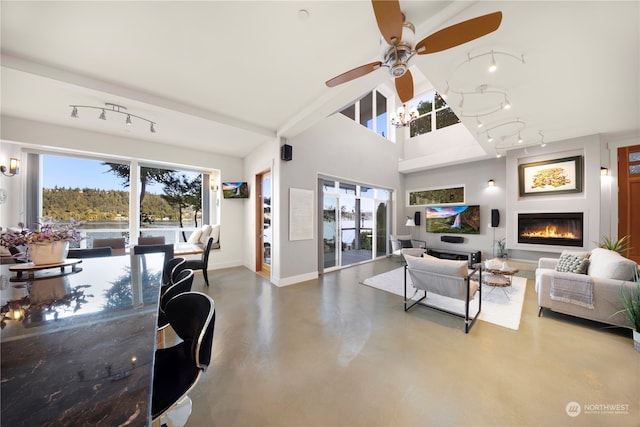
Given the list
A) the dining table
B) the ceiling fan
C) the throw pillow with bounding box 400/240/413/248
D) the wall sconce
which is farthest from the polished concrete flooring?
the wall sconce

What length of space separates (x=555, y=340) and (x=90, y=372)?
12.5 ft

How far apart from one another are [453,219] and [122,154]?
8.40 metres

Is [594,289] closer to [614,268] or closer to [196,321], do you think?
[614,268]

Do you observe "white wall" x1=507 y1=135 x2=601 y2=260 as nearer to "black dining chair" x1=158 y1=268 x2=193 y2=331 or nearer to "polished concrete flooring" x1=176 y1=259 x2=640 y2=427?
"polished concrete flooring" x1=176 y1=259 x2=640 y2=427

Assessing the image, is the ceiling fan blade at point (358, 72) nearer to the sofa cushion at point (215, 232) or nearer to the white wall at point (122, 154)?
the white wall at point (122, 154)

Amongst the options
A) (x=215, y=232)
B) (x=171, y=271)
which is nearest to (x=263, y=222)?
(x=215, y=232)

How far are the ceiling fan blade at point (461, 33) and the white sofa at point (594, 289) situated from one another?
9.96ft

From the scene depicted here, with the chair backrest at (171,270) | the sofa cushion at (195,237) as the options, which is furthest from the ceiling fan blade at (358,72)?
the sofa cushion at (195,237)

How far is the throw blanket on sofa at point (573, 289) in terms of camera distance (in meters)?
2.55

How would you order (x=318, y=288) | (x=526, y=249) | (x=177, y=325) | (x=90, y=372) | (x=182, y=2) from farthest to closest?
(x=526, y=249), (x=318, y=288), (x=182, y=2), (x=177, y=325), (x=90, y=372)

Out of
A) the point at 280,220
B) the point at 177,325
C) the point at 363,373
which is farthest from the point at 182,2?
the point at 363,373

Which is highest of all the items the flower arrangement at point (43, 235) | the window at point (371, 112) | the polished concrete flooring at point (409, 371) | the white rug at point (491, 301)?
the window at point (371, 112)

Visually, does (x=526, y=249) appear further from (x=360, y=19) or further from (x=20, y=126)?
(x=20, y=126)

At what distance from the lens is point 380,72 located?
2469mm
